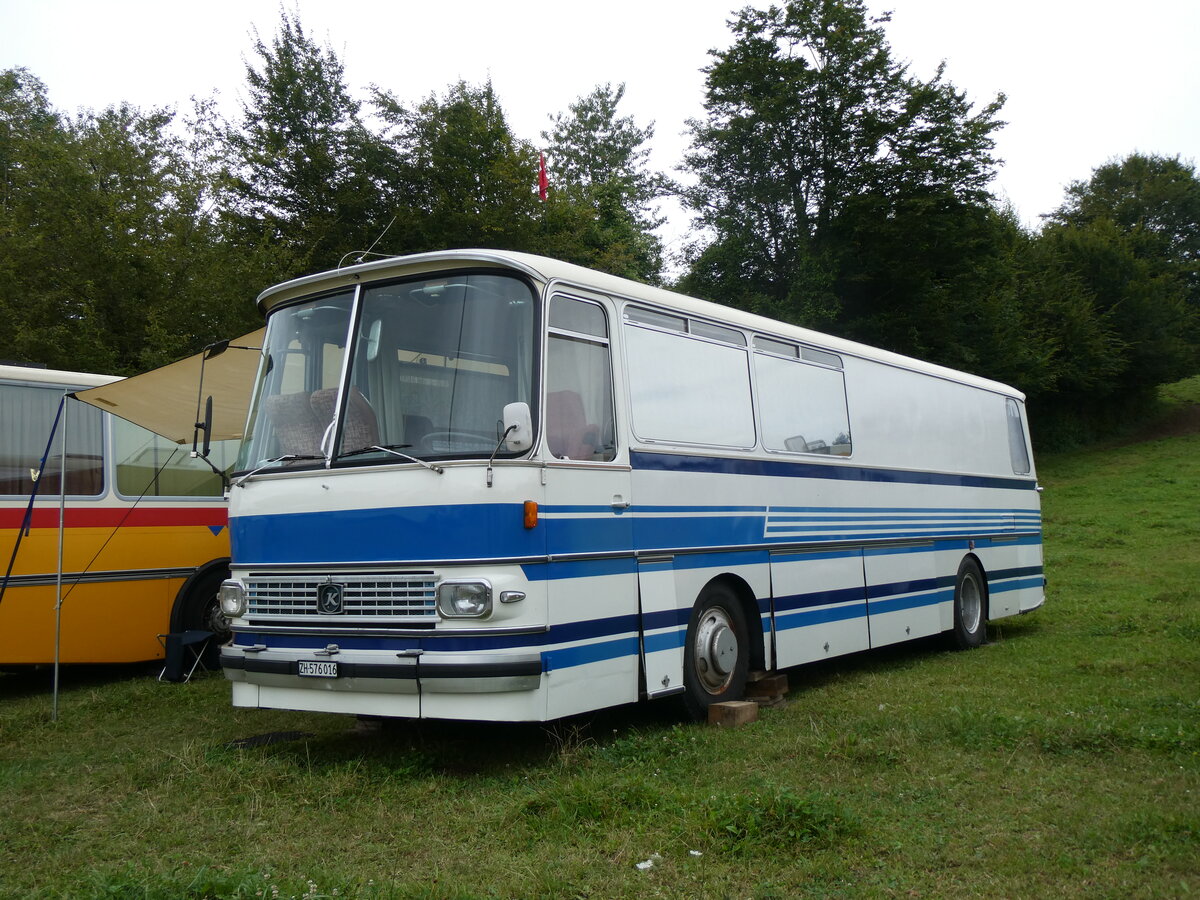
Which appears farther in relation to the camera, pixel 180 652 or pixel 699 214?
pixel 699 214

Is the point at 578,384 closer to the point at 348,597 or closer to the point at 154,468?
the point at 348,597

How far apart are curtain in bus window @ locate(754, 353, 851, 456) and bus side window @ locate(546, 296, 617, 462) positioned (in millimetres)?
2227

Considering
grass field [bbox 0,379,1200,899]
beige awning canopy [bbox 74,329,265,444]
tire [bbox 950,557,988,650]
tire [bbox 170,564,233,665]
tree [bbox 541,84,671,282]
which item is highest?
tree [bbox 541,84,671,282]

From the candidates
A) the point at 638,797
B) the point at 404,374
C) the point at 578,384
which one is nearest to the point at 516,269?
the point at 578,384

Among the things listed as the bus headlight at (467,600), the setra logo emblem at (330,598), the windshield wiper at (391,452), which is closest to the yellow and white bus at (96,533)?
the setra logo emblem at (330,598)

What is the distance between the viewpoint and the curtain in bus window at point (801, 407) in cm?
922

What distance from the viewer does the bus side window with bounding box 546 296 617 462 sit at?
677cm

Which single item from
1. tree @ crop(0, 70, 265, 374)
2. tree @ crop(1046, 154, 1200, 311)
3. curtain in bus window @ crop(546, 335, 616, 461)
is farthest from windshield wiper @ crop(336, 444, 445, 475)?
tree @ crop(1046, 154, 1200, 311)

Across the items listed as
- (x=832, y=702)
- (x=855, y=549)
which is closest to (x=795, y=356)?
(x=855, y=549)

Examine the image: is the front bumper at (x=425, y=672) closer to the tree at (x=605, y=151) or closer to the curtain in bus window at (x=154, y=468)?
the curtain in bus window at (x=154, y=468)

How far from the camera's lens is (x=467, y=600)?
6277 mm

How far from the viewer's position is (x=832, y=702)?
8883 mm

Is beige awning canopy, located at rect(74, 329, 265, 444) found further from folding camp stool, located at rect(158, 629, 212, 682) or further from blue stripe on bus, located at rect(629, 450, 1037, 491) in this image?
blue stripe on bus, located at rect(629, 450, 1037, 491)

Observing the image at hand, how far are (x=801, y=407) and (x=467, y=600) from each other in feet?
14.7
